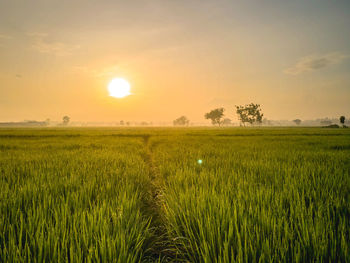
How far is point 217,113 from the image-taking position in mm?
140250

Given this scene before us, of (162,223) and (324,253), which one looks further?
(162,223)

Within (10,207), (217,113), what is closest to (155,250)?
(10,207)

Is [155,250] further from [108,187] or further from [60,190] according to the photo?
[60,190]

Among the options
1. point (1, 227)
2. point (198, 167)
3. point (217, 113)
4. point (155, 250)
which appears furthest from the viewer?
point (217, 113)

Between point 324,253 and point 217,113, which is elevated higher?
point 217,113

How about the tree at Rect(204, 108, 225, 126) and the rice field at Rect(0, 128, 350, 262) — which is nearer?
the rice field at Rect(0, 128, 350, 262)

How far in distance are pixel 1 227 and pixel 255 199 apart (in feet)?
8.11

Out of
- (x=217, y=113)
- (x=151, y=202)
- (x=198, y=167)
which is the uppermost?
(x=217, y=113)

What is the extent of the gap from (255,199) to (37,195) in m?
2.76

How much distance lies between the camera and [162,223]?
261cm

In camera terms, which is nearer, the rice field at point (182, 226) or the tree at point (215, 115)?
the rice field at point (182, 226)

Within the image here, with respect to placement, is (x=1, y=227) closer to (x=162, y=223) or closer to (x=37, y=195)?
(x=37, y=195)

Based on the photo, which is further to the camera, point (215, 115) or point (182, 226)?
point (215, 115)

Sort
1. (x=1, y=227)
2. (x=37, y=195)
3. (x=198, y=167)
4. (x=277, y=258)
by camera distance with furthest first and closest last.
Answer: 1. (x=198, y=167)
2. (x=37, y=195)
3. (x=1, y=227)
4. (x=277, y=258)
